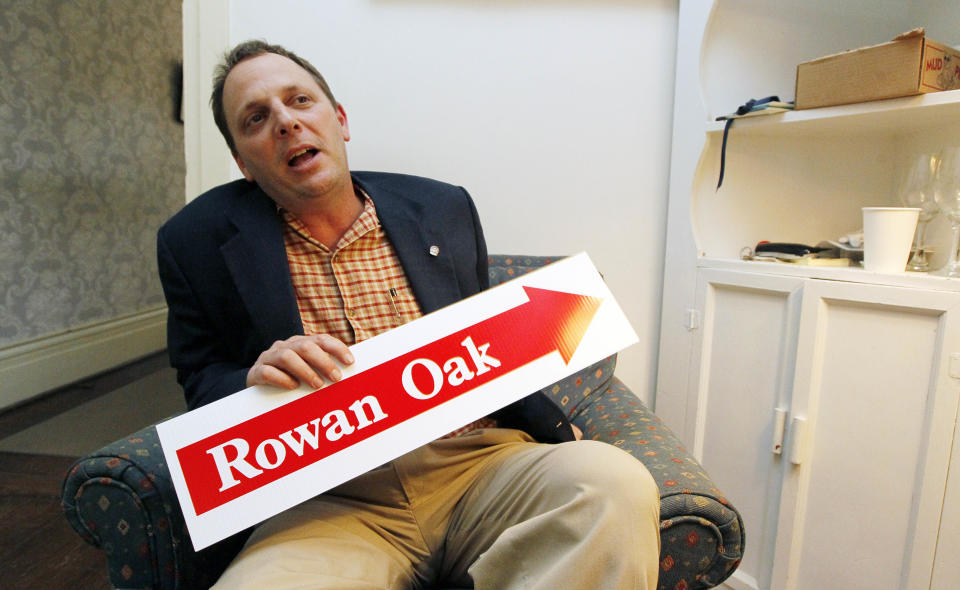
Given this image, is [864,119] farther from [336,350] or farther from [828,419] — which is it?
[336,350]

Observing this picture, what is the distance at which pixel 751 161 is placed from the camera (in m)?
1.47

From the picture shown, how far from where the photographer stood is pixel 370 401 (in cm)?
77

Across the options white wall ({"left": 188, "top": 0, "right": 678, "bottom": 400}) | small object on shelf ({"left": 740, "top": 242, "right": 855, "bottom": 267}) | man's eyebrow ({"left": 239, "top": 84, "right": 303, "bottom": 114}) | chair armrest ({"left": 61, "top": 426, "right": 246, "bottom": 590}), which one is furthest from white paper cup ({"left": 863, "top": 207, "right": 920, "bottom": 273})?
chair armrest ({"left": 61, "top": 426, "right": 246, "bottom": 590})

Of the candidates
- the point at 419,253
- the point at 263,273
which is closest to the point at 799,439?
the point at 419,253

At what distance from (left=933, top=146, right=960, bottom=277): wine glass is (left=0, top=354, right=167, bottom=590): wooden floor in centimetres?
214

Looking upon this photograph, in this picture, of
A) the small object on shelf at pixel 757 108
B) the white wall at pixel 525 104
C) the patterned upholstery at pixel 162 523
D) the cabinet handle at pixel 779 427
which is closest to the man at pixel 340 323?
the patterned upholstery at pixel 162 523

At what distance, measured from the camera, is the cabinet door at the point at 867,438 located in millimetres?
1042

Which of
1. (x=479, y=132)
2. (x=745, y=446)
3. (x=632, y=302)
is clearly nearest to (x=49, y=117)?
(x=479, y=132)

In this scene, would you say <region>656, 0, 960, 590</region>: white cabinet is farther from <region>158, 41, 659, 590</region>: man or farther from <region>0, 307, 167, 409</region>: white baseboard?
<region>0, 307, 167, 409</region>: white baseboard

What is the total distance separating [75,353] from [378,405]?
9.20 ft

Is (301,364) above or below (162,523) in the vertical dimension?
above

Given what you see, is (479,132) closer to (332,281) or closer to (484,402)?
(332,281)

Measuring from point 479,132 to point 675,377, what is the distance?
89cm

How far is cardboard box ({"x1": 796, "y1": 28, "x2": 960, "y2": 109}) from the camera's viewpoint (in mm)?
1022
